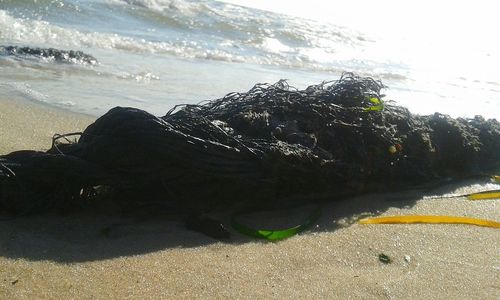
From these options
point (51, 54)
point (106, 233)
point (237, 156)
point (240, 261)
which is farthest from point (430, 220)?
point (51, 54)

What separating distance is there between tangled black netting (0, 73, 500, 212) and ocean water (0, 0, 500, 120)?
2123mm

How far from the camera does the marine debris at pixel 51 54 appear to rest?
6.71 meters

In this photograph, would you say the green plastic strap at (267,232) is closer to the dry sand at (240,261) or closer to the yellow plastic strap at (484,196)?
the dry sand at (240,261)

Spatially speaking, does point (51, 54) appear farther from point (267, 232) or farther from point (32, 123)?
point (267, 232)

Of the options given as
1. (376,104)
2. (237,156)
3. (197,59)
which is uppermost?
(376,104)

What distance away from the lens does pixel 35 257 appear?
78.4 inches

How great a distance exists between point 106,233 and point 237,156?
0.71 m

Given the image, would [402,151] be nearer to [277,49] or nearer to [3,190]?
[3,190]

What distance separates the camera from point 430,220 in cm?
280

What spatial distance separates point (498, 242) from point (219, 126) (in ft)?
4.86

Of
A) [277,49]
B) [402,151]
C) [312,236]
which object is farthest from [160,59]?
[312,236]

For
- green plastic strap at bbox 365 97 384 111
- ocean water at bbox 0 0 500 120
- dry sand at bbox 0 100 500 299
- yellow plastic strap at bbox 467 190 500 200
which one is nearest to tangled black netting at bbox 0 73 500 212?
green plastic strap at bbox 365 97 384 111

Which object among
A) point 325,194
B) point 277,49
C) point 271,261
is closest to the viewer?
point 271,261

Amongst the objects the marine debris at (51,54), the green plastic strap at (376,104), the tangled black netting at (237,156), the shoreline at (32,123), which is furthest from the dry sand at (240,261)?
the marine debris at (51,54)
